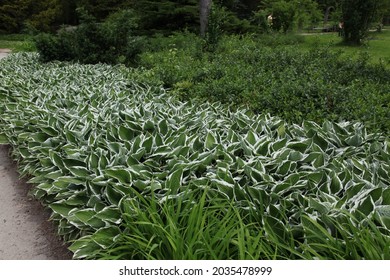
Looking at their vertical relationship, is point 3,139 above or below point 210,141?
below

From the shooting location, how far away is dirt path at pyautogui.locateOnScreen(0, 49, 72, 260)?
8.99 feet

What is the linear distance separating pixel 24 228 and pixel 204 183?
143 cm

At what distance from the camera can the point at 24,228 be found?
3070mm

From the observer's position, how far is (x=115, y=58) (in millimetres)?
8141

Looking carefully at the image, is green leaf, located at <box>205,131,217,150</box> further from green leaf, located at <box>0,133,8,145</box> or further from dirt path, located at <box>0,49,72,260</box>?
green leaf, located at <box>0,133,8,145</box>

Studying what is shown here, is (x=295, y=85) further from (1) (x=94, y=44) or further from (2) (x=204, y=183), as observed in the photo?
(1) (x=94, y=44)

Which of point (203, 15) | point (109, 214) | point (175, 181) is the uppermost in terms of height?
point (175, 181)

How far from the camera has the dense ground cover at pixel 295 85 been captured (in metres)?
3.84

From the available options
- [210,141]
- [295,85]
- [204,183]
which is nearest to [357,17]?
[295,85]

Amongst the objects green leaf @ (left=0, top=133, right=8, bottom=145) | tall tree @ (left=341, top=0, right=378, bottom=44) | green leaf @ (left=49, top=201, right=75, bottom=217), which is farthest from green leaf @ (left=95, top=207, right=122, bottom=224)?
tall tree @ (left=341, top=0, right=378, bottom=44)

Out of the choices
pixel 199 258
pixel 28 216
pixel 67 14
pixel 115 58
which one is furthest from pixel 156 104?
pixel 67 14

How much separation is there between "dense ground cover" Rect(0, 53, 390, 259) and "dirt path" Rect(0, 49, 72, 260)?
15 cm

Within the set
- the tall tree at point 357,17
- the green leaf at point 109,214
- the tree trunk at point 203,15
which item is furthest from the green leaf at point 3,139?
the tall tree at point 357,17

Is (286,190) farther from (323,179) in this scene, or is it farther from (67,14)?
(67,14)
